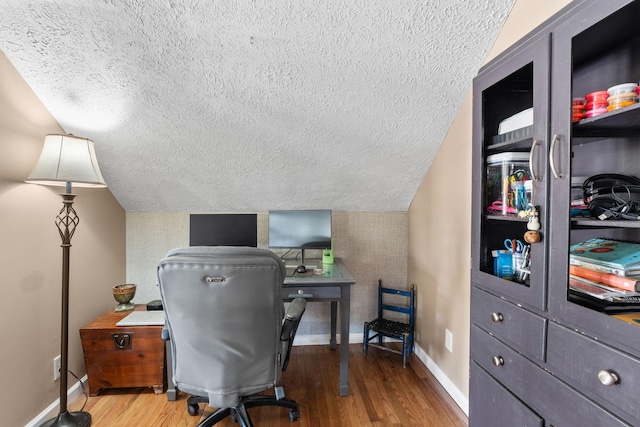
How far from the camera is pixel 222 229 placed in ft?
7.97

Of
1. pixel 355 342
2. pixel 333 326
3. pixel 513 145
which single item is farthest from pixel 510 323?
pixel 355 342

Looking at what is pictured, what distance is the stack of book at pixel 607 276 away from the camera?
82 centimetres

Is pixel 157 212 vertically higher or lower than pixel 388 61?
lower

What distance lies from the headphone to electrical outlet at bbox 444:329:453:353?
4.41 feet

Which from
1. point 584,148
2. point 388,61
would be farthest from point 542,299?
point 388,61

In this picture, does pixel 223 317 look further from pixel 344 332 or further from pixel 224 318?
pixel 344 332

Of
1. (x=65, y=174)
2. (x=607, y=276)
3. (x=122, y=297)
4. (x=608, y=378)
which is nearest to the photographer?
(x=608, y=378)

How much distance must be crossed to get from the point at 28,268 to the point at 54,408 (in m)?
0.87

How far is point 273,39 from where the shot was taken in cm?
147

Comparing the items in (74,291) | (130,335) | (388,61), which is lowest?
(130,335)

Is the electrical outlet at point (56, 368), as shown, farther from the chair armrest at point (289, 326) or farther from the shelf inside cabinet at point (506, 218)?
the shelf inside cabinet at point (506, 218)

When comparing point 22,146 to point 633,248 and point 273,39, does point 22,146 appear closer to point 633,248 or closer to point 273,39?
point 273,39

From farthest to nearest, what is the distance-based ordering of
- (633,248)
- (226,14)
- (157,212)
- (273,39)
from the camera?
1. (157,212)
2. (273,39)
3. (226,14)
4. (633,248)

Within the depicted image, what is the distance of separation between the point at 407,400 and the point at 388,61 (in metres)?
2.03
